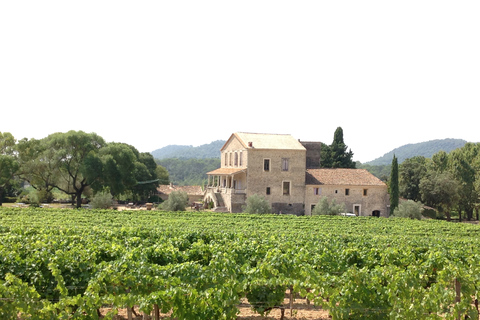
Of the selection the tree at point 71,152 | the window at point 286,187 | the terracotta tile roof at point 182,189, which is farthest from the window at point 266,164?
the terracotta tile roof at point 182,189

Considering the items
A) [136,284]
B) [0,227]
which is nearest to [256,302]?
[136,284]

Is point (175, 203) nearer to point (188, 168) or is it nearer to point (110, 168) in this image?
point (110, 168)

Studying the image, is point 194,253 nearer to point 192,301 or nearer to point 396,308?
point 192,301

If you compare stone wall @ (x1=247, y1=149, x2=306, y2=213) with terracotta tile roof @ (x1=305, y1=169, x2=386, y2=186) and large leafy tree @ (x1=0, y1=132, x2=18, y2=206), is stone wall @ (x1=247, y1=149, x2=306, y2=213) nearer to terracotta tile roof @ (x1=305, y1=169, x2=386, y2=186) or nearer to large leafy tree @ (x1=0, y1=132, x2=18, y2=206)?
terracotta tile roof @ (x1=305, y1=169, x2=386, y2=186)

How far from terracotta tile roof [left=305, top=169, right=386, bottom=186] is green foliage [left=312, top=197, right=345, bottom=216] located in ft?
9.18

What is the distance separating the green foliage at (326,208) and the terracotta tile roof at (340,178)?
9.18 feet

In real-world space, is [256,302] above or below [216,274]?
below

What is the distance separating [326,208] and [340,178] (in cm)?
491

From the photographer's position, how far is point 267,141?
1709 inches

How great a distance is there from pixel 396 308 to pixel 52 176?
44084 millimetres

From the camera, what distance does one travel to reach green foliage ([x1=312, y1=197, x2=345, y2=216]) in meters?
38.2

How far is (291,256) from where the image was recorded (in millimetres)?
11047

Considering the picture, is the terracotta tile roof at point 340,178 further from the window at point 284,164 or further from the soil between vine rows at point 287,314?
the soil between vine rows at point 287,314

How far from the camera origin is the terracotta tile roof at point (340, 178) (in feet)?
136
